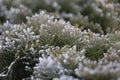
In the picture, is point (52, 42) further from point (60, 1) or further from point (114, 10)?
point (60, 1)

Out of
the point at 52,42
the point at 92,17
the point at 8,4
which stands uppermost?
the point at 8,4

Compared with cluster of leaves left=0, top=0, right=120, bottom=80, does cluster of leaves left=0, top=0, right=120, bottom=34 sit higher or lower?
higher

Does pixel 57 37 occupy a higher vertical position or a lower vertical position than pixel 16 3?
lower

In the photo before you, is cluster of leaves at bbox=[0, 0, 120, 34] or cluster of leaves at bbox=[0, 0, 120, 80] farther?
cluster of leaves at bbox=[0, 0, 120, 34]

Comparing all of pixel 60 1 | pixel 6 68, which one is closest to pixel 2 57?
pixel 6 68

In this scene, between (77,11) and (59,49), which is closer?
(59,49)

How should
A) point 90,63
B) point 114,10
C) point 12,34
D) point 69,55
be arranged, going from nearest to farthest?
point 90,63, point 69,55, point 12,34, point 114,10

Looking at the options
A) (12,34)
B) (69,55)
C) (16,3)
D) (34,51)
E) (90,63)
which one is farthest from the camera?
(16,3)

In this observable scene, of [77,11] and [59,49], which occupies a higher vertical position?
[77,11]
